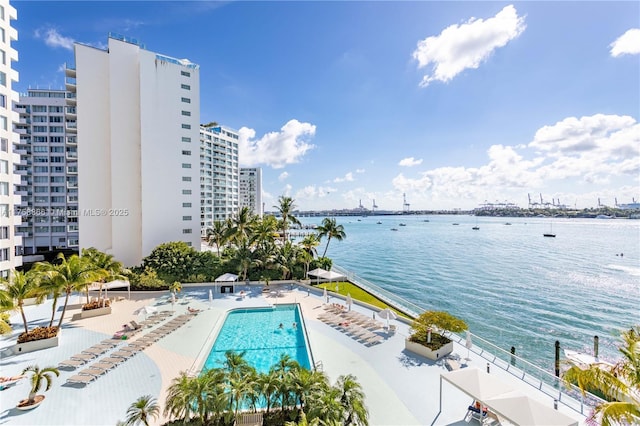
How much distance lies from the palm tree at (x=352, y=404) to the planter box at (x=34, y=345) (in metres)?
17.0

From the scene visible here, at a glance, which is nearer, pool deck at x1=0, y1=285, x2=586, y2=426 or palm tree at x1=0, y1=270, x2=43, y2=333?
pool deck at x1=0, y1=285, x2=586, y2=426

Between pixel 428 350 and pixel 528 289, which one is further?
pixel 528 289

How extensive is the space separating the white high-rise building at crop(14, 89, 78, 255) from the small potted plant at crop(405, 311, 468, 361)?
54.2 m

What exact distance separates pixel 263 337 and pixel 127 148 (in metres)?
29.8

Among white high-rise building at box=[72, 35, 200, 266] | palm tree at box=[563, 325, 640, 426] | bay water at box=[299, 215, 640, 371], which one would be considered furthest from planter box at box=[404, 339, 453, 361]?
white high-rise building at box=[72, 35, 200, 266]

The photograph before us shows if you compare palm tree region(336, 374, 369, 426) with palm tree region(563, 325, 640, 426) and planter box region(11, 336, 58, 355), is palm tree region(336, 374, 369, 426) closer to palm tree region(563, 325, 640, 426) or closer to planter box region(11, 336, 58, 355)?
palm tree region(563, 325, 640, 426)

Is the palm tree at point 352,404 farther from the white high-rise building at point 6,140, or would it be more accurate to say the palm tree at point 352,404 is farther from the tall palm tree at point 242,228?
the white high-rise building at point 6,140

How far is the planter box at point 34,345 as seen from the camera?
588 inches

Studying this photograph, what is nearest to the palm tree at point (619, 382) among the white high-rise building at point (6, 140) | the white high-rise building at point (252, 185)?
the white high-rise building at point (6, 140)

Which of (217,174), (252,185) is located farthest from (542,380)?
(252,185)

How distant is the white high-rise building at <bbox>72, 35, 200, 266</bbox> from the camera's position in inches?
1304

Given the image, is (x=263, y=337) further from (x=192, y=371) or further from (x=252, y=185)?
(x=252, y=185)

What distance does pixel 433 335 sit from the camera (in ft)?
51.0

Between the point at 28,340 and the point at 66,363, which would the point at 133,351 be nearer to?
the point at 66,363
